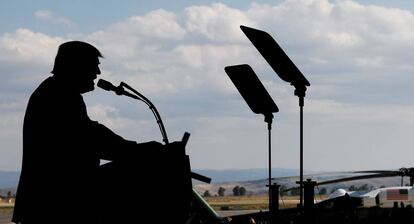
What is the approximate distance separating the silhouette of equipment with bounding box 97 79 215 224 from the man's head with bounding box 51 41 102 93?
46 cm

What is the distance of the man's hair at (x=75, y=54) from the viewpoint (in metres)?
4.37

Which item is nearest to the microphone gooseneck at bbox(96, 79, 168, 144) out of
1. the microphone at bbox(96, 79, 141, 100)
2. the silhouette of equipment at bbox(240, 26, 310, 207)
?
the microphone at bbox(96, 79, 141, 100)

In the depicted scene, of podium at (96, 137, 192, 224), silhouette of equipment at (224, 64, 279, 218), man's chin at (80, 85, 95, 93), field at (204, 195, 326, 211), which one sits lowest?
podium at (96, 137, 192, 224)

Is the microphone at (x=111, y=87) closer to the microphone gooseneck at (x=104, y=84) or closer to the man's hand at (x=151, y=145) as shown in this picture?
the microphone gooseneck at (x=104, y=84)

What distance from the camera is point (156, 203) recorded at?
4062mm

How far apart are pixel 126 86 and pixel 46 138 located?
553 millimetres

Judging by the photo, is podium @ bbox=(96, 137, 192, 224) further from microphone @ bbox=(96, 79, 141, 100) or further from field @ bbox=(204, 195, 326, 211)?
field @ bbox=(204, 195, 326, 211)

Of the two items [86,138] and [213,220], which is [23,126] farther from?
[213,220]

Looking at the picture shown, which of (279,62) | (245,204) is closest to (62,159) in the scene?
(279,62)

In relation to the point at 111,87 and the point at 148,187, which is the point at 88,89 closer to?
the point at 111,87

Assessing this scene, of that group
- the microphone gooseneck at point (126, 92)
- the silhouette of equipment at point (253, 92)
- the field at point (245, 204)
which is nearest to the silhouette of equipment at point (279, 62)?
the silhouette of equipment at point (253, 92)

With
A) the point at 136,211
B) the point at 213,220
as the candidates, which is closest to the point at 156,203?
the point at 136,211

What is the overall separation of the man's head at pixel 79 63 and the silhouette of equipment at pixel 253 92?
9.62ft

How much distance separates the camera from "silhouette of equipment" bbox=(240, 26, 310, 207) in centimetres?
666
